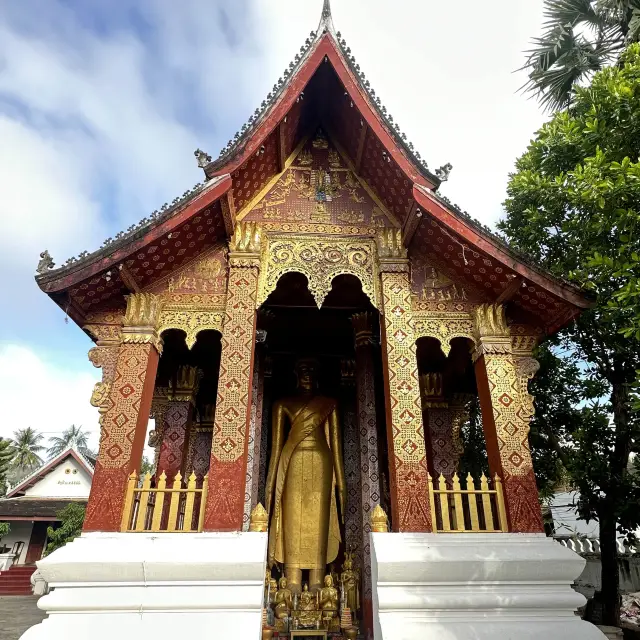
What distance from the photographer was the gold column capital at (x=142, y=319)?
602 cm

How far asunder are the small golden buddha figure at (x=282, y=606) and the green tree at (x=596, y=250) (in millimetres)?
5056

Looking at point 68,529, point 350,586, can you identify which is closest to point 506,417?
point 350,586

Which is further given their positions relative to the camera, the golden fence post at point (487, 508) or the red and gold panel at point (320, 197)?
the red and gold panel at point (320, 197)

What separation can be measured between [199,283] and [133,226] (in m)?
1.06

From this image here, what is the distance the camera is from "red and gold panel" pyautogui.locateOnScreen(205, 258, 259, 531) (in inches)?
205

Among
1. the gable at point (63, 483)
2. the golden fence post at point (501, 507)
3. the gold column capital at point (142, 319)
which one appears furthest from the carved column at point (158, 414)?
the gable at point (63, 483)

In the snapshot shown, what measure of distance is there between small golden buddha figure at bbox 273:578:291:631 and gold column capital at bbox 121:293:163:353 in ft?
12.1

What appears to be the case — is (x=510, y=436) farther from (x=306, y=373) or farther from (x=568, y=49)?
→ (x=568, y=49)

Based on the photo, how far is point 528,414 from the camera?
5.79 metres

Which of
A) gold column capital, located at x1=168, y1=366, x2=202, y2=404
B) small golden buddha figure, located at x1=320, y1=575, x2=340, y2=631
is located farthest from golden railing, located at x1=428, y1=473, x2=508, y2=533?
gold column capital, located at x1=168, y1=366, x2=202, y2=404

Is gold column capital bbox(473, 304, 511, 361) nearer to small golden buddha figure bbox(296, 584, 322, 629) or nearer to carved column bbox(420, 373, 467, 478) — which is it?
carved column bbox(420, 373, 467, 478)

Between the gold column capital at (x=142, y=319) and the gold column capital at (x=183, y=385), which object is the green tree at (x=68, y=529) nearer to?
the gold column capital at (x=183, y=385)

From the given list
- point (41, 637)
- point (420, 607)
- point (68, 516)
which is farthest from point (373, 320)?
point (68, 516)

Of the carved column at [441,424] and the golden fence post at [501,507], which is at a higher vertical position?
the carved column at [441,424]
